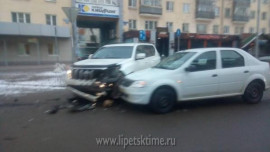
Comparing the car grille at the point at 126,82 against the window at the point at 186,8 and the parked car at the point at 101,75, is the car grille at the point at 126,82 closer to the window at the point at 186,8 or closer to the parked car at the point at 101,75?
the parked car at the point at 101,75

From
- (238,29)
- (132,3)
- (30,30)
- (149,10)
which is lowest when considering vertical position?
(30,30)

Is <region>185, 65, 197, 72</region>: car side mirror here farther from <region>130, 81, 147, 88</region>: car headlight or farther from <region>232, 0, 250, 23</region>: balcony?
<region>232, 0, 250, 23</region>: balcony

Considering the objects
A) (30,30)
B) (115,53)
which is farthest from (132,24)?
(115,53)

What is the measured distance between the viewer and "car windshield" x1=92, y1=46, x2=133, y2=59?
7.38m

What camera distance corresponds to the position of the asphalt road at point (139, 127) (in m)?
3.80

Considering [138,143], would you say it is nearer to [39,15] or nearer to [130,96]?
[130,96]

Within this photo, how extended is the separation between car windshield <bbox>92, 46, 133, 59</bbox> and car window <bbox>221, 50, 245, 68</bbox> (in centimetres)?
296

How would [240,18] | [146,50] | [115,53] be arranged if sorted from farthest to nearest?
1. [240,18]
2. [146,50]
3. [115,53]

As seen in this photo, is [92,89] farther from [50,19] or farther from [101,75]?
[50,19]

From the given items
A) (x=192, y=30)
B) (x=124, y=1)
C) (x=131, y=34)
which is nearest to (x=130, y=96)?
(x=131, y=34)

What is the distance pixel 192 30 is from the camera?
36.7 metres

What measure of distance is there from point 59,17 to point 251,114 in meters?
25.4

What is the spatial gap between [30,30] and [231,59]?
22.6 metres

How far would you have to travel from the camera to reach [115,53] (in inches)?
301
